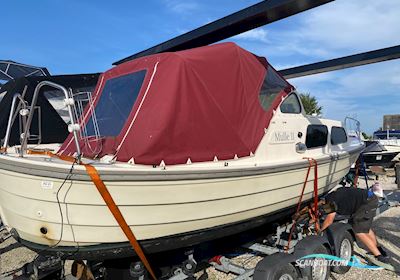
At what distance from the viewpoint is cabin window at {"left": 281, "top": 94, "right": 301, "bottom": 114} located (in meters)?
4.68

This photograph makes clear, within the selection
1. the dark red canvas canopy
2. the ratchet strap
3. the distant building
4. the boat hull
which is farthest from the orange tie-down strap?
the distant building

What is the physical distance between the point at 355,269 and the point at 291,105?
2293 mm

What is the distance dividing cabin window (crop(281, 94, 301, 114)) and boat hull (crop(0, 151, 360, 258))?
1391 mm

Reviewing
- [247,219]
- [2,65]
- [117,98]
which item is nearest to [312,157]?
[247,219]

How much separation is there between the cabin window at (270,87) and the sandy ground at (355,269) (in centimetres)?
220

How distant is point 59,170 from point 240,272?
7.38 feet

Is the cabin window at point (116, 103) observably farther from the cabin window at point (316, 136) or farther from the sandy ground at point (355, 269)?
the cabin window at point (316, 136)

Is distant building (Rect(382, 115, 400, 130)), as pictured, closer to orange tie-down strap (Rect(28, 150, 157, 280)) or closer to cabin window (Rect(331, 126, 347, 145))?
cabin window (Rect(331, 126, 347, 145))

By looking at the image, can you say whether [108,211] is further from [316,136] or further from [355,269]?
[355,269]

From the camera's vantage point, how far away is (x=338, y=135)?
20.3 ft

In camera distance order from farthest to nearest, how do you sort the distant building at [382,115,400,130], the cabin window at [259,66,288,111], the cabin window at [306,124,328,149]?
the distant building at [382,115,400,130] < the cabin window at [306,124,328,149] < the cabin window at [259,66,288,111]

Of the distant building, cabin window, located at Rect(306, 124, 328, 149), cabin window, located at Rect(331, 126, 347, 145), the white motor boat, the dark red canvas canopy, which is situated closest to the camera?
the white motor boat

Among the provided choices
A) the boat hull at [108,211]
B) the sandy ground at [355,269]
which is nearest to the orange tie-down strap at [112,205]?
the boat hull at [108,211]

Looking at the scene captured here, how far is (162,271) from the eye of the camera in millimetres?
3764
